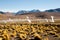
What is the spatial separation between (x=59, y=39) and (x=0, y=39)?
5358mm

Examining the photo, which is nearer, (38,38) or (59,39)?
(38,38)

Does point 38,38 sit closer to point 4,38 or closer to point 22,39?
point 22,39

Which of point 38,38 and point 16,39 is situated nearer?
point 38,38

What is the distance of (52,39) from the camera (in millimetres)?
17406

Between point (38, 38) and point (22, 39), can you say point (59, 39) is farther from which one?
point (22, 39)

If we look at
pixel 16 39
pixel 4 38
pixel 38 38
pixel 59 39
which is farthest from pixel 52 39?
pixel 4 38

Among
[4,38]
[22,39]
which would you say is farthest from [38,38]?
[4,38]

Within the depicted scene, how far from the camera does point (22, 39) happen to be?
16.5 m

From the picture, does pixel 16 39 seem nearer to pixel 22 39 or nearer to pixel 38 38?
pixel 22 39

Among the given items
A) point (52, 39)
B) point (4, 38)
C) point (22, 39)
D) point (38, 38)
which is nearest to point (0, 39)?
point (4, 38)

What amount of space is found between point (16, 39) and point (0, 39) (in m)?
2.47

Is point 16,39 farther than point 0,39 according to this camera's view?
Yes

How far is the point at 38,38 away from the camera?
15836 mm

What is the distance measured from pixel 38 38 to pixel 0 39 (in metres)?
3.17
